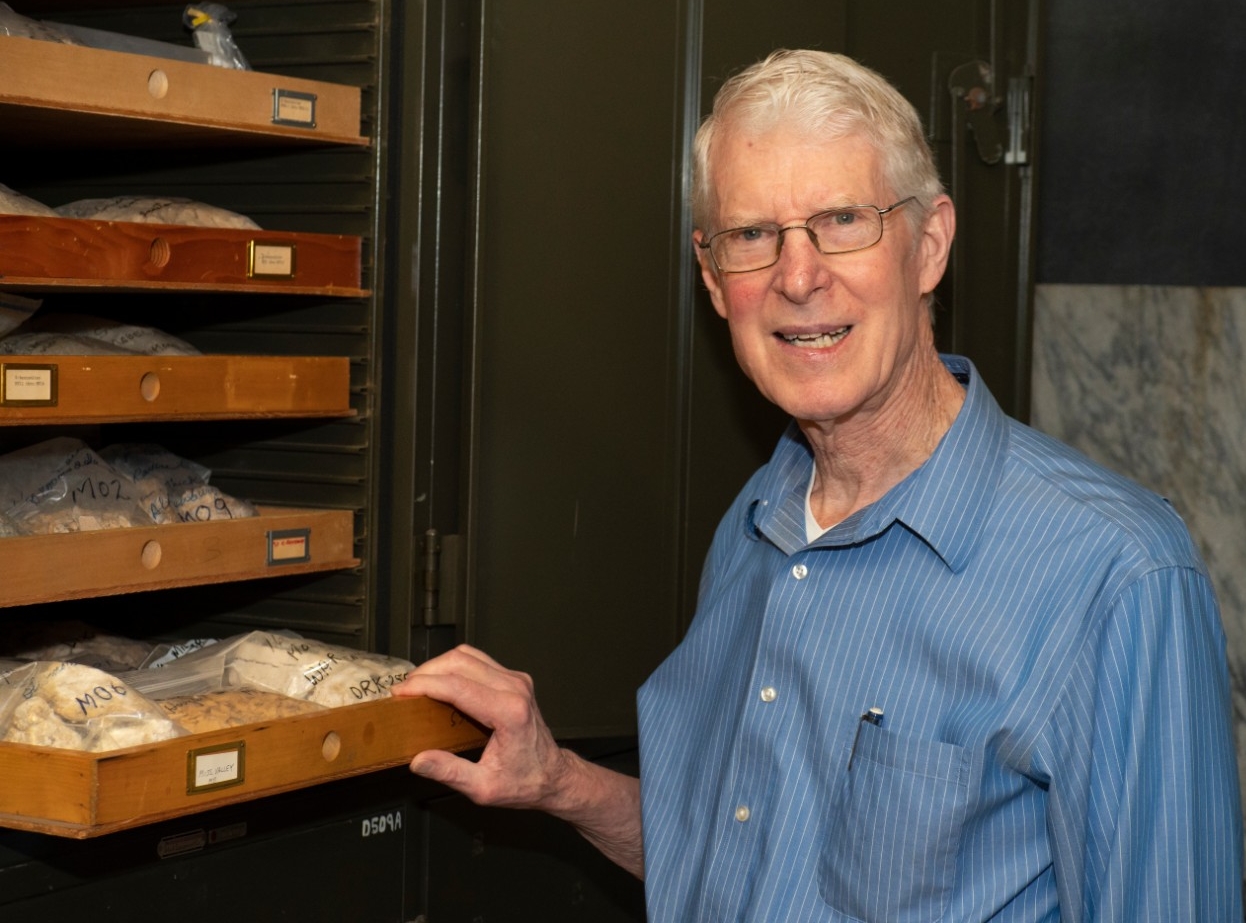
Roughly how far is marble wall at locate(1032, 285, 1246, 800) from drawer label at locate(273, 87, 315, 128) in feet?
5.26

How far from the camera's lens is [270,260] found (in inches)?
66.9

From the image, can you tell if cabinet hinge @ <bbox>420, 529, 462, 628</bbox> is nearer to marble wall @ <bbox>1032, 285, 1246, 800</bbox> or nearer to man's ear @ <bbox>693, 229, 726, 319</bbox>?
man's ear @ <bbox>693, 229, 726, 319</bbox>

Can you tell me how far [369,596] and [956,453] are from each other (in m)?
0.74

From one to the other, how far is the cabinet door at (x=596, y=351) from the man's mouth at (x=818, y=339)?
479 mm

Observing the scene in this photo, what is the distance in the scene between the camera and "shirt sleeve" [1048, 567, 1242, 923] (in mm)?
1265

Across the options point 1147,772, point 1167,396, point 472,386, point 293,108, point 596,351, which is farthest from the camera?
point 1167,396

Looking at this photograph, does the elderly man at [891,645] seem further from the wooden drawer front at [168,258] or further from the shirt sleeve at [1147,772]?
the wooden drawer front at [168,258]

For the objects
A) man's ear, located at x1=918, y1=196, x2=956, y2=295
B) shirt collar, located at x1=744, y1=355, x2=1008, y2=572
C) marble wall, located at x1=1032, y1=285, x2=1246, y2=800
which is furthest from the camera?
marble wall, located at x1=1032, y1=285, x2=1246, y2=800

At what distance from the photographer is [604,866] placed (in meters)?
2.14

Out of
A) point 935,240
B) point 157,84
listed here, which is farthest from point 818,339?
point 157,84

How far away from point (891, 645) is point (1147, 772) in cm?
25

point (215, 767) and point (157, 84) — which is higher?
point (157, 84)

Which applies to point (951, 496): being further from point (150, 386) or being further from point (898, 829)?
point (150, 386)

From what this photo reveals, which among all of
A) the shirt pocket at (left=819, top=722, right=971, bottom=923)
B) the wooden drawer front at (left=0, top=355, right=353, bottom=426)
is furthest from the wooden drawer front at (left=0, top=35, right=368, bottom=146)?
the shirt pocket at (left=819, top=722, right=971, bottom=923)
